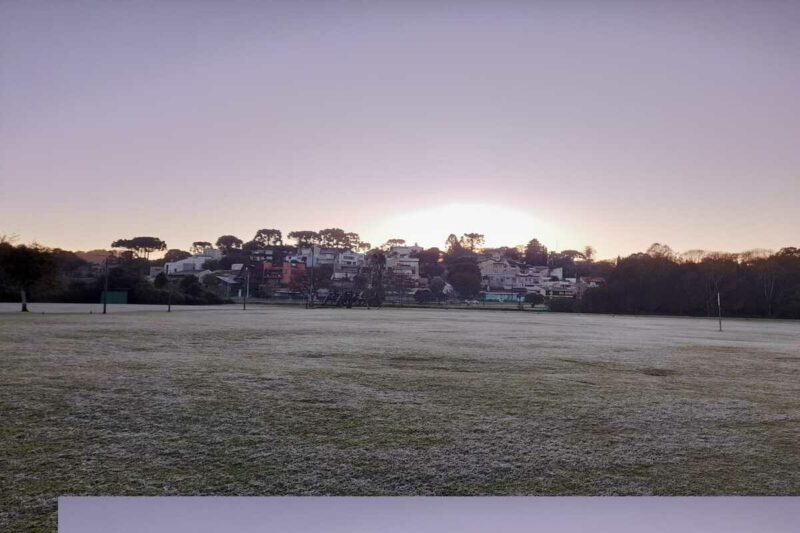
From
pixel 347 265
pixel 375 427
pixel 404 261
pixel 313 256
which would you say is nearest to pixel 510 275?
pixel 404 261

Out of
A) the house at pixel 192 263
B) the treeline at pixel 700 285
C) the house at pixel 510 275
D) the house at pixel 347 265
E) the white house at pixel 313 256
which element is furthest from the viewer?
the house at pixel 510 275

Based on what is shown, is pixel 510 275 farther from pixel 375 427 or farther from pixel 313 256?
pixel 375 427

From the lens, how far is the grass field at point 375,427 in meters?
3.62

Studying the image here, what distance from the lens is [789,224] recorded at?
11070mm

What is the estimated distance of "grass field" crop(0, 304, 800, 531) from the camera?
3.62 metres

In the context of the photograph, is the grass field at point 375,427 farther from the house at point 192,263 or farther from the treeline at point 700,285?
the treeline at point 700,285

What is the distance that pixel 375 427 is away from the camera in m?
4.75

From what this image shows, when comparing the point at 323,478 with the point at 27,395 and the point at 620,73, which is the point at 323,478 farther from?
the point at 620,73

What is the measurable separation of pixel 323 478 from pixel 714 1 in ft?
20.7

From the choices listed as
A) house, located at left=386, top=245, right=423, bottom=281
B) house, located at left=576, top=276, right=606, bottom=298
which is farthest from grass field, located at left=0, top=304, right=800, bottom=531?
house, located at left=576, top=276, right=606, bottom=298

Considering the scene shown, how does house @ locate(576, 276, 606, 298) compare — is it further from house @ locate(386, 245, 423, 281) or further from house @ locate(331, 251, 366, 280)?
house @ locate(331, 251, 366, 280)

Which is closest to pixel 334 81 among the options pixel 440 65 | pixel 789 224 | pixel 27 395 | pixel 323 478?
pixel 440 65

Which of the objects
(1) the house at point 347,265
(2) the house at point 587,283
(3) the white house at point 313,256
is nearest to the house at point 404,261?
(1) the house at point 347,265

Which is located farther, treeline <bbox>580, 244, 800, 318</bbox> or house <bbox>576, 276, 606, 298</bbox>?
house <bbox>576, 276, 606, 298</bbox>
